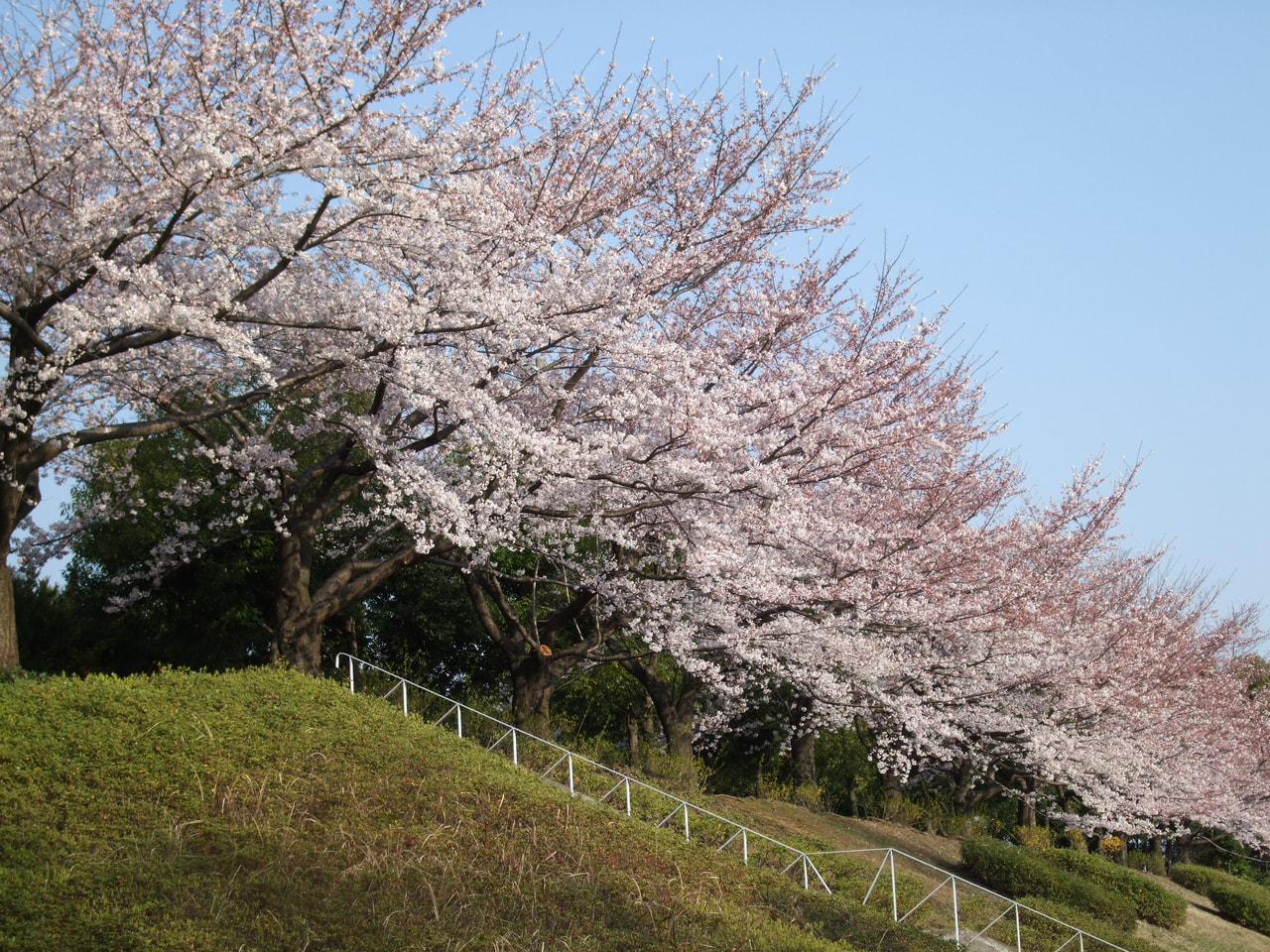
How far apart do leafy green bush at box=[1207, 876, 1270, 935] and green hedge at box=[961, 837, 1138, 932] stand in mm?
10359

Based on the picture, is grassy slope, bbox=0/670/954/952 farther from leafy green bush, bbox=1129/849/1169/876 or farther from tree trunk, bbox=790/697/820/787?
leafy green bush, bbox=1129/849/1169/876

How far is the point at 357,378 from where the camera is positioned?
43.5 ft

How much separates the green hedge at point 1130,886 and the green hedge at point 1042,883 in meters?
0.83

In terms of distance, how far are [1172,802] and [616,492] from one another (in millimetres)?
22011

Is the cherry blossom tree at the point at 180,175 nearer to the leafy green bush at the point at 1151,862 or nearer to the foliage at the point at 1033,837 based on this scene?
the foliage at the point at 1033,837

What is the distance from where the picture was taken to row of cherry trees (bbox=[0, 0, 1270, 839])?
30.9 ft

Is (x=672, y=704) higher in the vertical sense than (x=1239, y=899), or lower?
higher

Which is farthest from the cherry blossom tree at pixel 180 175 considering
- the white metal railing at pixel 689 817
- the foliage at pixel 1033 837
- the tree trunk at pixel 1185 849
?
the tree trunk at pixel 1185 849

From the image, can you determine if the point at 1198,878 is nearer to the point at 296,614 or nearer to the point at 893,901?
the point at 893,901

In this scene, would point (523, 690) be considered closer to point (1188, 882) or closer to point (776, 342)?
point (776, 342)

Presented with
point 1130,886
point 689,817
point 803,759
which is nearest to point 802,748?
point 803,759

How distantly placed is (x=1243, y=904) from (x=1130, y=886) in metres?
9.24

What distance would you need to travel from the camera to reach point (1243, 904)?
25922 mm

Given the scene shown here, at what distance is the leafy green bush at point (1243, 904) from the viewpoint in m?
25.6
